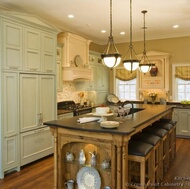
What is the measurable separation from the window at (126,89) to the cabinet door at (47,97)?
3.66 metres

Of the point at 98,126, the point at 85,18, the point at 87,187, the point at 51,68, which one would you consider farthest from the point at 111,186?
the point at 85,18

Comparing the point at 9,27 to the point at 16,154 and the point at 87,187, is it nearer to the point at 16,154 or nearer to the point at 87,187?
the point at 16,154

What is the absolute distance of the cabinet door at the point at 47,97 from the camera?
455cm

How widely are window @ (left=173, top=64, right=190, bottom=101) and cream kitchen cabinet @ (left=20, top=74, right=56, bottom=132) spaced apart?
4.14 metres

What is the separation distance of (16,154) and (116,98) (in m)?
4.45

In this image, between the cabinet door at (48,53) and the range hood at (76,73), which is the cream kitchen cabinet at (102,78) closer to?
the range hood at (76,73)

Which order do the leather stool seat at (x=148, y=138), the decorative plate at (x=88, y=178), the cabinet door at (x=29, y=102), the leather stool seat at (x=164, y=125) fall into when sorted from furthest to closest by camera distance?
the leather stool seat at (x=164, y=125), the cabinet door at (x=29, y=102), the leather stool seat at (x=148, y=138), the decorative plate at (x=88, y=178)

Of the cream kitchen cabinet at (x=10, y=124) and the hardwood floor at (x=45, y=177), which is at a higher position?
the cream kitchen cabinet at (x=10, y=124)

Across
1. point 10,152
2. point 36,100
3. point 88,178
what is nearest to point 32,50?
point 36,100

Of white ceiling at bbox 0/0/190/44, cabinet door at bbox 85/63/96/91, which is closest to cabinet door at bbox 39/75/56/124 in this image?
white ceiling at bbox 0/0/190/44

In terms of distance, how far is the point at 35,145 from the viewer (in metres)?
4.43

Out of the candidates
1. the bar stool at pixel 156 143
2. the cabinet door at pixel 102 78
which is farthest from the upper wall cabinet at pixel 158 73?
the bar stool at pixel 156 143

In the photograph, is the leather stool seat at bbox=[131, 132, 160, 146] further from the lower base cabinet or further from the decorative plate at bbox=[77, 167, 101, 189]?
the lower base cabinet

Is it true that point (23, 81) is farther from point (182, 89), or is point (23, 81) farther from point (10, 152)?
point (182, 89)
